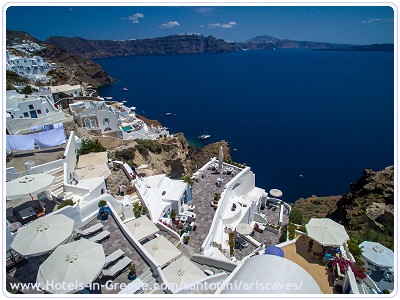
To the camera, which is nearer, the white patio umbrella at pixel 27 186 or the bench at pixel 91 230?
the white patio umbrella at pixel 27 186

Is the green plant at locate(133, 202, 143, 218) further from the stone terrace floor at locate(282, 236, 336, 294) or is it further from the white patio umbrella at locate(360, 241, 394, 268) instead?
the white patio umbrella at locate(360, 241, 394, 268)

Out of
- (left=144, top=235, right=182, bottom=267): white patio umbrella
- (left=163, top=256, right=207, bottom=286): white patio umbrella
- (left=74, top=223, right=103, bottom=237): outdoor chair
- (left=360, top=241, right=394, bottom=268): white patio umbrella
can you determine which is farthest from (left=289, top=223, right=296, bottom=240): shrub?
(left=74, top=223, right=103, bottom=237): outdoor chair

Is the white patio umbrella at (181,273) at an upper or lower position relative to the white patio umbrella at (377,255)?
upper

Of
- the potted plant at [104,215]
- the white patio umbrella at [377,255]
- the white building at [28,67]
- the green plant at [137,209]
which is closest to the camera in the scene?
the potted plant at [104,215]

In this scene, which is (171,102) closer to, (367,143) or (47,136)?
(367,143)

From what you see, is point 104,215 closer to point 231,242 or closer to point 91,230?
point 91,230

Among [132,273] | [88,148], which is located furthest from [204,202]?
[88,148]

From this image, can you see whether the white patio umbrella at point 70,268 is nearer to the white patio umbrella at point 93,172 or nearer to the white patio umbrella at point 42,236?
the white patio umbrella at point 42,236

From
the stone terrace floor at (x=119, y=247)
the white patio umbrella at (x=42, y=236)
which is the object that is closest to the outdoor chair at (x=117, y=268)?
the stone terrace floor at (x=119, y=247)
